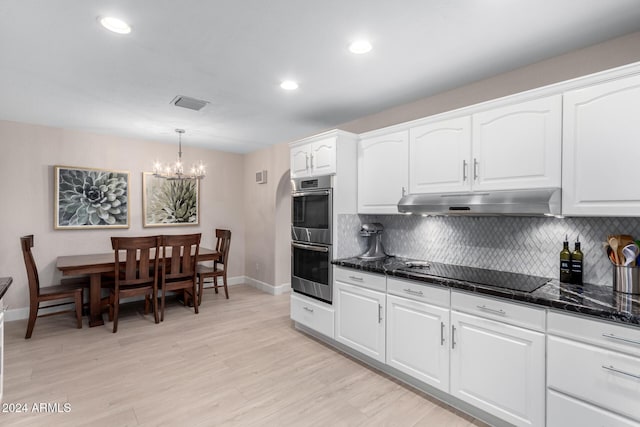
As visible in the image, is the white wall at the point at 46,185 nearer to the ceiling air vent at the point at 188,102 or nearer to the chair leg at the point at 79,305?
the chair leg at the point at 79,305

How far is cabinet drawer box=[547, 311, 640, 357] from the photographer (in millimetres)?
1520

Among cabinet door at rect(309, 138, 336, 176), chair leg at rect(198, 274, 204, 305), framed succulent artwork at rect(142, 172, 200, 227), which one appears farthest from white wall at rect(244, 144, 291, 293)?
cabinet door at rect(309, 138, 336, 176)

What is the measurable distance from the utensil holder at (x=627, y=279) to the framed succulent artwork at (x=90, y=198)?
18.2 feet

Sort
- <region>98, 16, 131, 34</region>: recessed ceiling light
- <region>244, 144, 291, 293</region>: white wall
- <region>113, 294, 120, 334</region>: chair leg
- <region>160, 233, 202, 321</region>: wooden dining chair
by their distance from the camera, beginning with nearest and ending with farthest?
<region>98, 16, 131, 34</region>: recessed ceiling light, <region>113, 294, 120, 334</region>: chair leg, <region>160, 233, 202, 321</region>: wooden dining chair, <region>244, 144, 291, 293</region>: white wall

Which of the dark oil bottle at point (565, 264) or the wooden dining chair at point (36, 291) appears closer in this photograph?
the dark oil bottle at point (565, 264)

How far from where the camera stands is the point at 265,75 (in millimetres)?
2619

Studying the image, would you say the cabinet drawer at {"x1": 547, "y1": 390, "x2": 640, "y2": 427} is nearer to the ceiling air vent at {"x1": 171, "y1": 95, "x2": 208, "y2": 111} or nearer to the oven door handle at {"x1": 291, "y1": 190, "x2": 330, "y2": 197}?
the oven door handle at {"x1": 291, "y1": 190, "x2": 330, "y2": 197}

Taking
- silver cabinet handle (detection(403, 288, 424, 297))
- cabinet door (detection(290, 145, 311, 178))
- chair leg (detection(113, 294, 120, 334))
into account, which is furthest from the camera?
chair leg (detection(113, 294, 120, 334))

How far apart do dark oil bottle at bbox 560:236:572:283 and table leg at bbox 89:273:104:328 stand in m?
4.74

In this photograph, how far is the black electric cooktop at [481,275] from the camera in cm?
209

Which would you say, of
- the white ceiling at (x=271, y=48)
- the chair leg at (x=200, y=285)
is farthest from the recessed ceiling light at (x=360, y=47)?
the chair leg at (x=200, y=285)

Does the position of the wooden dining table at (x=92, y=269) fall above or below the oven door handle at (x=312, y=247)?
below

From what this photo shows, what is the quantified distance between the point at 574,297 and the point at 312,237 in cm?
221

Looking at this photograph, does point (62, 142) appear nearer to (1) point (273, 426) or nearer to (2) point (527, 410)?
(1) point (273, 426)
